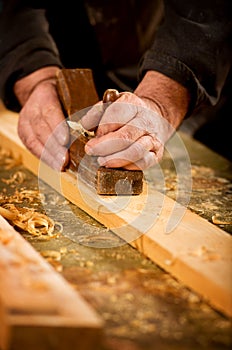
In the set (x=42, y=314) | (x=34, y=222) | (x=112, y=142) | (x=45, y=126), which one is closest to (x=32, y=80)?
(x=45, y=126)

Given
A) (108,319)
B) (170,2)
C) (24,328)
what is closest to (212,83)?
(170,2)

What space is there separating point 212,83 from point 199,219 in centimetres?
85

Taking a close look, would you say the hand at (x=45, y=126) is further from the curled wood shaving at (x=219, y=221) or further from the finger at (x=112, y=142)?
the curled wood shaving at (x=219, y=221)

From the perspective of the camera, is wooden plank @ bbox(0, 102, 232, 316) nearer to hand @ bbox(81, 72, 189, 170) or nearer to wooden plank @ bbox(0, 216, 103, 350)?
hand @ bbox(81, 72, 189, 170)

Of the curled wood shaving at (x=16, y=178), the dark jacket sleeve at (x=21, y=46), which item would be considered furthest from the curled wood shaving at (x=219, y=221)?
the dark jacket sleeve at (x=21, y=46)

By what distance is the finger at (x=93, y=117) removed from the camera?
2.03 m

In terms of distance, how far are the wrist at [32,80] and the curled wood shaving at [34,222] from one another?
86cm

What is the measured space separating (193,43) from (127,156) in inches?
28.8

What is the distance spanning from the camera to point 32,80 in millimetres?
2664

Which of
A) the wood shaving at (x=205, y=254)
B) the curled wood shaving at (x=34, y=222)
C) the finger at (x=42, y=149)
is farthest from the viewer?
the finger at (x=42, y=149)

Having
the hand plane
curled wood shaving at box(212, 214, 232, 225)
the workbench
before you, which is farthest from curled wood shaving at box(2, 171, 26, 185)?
curled wood shaving at box(212, 214, 232, 225)

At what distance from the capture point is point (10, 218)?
6.22 ft

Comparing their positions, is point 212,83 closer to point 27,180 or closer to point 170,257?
point 27,180

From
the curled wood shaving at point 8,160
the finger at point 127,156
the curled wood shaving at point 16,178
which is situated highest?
the finger at point 127,156
